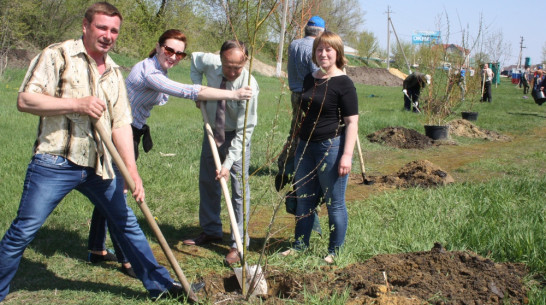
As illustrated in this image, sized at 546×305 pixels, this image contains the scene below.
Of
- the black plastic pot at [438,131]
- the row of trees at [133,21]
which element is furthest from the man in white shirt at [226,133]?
the row of trees at [133,21]

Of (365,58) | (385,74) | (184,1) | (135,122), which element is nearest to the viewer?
(135,122)

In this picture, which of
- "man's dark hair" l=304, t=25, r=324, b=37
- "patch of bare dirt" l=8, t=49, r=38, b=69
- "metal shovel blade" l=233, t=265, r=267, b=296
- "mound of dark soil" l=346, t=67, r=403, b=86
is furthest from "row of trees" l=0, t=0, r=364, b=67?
"metal shovel blade" l=233, t=265, r=267, b=296

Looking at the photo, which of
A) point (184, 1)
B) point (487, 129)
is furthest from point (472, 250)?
point (184, 1)

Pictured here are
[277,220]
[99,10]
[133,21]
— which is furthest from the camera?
[133,21]

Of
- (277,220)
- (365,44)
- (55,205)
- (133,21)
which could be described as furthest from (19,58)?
(365,44)

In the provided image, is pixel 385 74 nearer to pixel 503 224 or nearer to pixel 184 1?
pixel 184 1

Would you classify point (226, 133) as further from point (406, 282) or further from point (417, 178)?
point (417, 178)

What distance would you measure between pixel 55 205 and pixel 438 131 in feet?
30.3

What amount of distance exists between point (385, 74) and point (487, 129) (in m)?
43.5

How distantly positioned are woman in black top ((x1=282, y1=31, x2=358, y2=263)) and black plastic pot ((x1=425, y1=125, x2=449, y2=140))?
7520 mm

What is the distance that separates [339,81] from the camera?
3.79 m

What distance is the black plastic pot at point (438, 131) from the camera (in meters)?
10.9

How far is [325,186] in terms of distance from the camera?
391cm

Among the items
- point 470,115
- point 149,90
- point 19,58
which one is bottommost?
point 470,115
